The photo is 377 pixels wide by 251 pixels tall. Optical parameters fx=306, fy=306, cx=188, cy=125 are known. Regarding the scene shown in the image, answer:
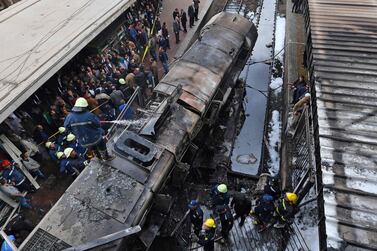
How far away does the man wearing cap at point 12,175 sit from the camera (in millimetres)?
9133

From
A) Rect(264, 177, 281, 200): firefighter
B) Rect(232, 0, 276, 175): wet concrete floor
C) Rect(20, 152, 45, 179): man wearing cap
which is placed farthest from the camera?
Rect(232, 0, 276, 175): wet concrete floor

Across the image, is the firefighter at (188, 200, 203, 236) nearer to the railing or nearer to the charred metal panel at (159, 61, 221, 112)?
the railing

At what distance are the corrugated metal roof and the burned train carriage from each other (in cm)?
336

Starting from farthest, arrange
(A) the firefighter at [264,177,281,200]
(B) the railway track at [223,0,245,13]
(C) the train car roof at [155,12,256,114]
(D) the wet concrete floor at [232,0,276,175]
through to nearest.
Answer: (B) the railway track at [223,0,245,13]
(D) the wet concrete floor at [232,0,276,175]
(C) the train car roof at [155,12,256,114]
(A) the firefighter at [264,177,281,200]

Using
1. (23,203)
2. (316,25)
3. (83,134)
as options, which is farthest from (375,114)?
(23,203)

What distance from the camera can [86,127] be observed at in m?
7.03

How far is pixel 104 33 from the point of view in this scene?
47.9ft

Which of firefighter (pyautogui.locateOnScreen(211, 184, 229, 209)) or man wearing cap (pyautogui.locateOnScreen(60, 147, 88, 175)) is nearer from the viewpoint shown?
firefighter (pyautogui.locateOnScreen(211, 184, 229, 209))

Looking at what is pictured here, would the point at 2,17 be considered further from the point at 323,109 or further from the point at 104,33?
the point at 323,109

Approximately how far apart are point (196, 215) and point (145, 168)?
1846 millimetres

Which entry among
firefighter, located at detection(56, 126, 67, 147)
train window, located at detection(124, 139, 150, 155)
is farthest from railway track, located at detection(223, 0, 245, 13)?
train window, located at detection(124, 139, 150, 155)

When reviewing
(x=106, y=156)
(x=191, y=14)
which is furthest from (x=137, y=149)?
(x=191, y=14)

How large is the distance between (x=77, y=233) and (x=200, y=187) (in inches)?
176

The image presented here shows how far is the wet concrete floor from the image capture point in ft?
37.5
